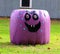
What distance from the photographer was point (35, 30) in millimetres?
9898

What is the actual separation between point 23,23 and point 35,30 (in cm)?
45

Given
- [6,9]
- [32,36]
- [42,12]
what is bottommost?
[6,9]

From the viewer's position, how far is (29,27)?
9.87m

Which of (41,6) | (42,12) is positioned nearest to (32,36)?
(42,12)

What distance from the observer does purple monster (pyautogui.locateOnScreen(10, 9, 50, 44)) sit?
984 cm

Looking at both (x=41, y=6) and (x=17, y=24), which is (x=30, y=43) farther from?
(x=41, y=6)

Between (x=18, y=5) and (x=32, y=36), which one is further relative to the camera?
(x=18, y=5)

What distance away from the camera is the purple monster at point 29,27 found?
9.84 meters

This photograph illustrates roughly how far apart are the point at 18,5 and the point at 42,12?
50.8 feet

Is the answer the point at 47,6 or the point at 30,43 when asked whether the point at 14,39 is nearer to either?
the point at 30,43

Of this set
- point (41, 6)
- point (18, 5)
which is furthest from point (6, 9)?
point (41, 6)

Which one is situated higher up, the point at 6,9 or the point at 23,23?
the point at 23,23

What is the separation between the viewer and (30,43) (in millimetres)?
10039

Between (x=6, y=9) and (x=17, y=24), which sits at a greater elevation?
(x=17, y=24)
